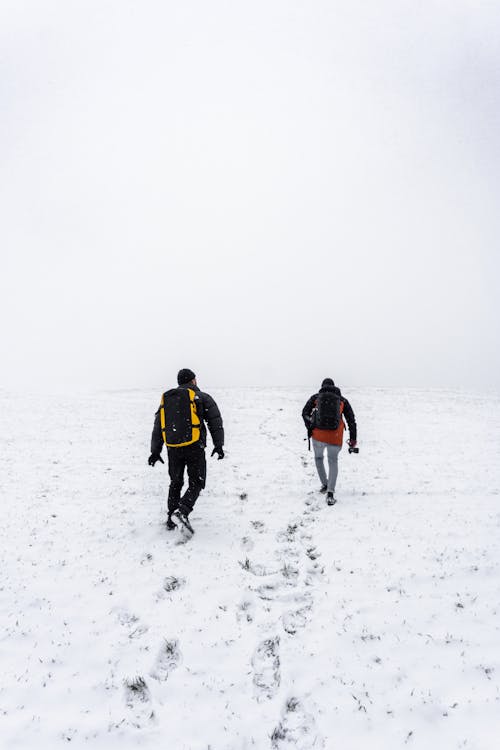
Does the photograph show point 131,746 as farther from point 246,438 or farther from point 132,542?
point 246,438

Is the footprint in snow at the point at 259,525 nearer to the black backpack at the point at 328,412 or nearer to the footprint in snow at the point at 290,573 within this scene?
the footprint in snow at the point at 290,573

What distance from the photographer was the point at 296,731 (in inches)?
181

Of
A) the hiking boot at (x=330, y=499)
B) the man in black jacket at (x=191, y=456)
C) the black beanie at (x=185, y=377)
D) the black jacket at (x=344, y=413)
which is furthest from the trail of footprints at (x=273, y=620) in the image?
the black beanie at (x=185, y=377)

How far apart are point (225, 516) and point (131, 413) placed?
53.0 feet

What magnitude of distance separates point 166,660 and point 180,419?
171 inches

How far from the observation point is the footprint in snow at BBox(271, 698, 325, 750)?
174 inches

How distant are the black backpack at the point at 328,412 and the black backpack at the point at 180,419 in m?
3.63

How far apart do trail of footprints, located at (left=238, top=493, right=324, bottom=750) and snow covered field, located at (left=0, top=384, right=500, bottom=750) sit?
25 mm

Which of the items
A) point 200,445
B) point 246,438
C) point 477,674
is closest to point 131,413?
point 246,438

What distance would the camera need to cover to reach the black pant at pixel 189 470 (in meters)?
8.92

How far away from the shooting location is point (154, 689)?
5152 mm

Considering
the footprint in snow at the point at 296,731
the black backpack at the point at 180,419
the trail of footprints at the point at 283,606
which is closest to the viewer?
the footprint in snow at the point at 296,731

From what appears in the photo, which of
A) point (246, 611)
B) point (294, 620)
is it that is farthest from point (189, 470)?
point (294, 620)

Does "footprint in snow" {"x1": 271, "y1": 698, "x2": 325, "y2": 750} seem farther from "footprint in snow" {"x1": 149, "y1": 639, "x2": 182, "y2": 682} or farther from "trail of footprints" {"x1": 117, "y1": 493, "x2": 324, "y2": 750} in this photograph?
"footprint in snow" {"x1": 149, "y1": 639, "x2": 182, "y2": 682}
